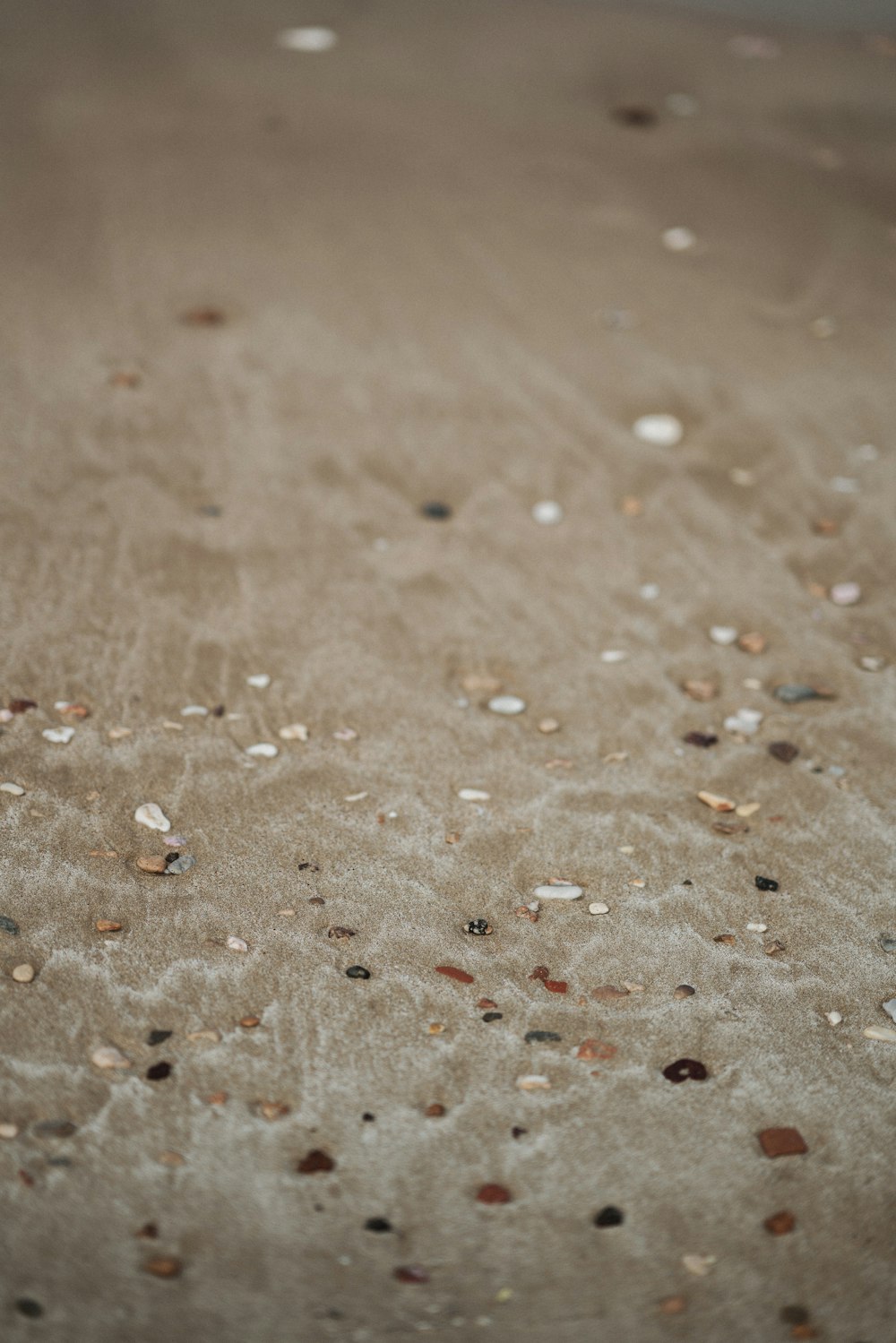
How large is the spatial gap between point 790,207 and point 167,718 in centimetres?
354

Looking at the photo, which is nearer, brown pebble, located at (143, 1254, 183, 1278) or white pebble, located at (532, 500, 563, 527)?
brown pebble, located at (143, 1254, 183, 1278)

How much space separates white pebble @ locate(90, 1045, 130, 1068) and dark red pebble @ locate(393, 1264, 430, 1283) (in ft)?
1.85

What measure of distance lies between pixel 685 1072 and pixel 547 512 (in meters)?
1.80

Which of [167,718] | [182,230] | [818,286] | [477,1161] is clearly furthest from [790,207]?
[477,1161]

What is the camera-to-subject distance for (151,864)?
219 centimetres

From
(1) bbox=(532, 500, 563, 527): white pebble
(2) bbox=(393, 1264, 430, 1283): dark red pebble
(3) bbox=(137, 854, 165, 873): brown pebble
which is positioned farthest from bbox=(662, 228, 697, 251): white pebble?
(2) bbox=(393, 1264, 430, 1283): dark red pebble

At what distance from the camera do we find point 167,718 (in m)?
2.53

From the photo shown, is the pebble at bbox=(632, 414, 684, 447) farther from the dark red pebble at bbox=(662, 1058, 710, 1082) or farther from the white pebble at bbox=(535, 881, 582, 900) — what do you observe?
the dark red pebble at bbox=(662, 1058, 710, 1082)

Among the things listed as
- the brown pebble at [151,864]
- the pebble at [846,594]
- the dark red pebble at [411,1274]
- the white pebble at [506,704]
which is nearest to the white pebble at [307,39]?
the pebble at [846,594]

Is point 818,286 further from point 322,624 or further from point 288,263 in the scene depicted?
point 322,624

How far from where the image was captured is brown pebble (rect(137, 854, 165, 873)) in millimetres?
2176

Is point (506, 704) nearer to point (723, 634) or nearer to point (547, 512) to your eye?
point (723, 634)

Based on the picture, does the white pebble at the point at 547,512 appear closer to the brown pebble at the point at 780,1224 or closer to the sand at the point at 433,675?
the sand at the point at 433,675

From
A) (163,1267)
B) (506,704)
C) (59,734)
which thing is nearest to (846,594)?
(506,704)
